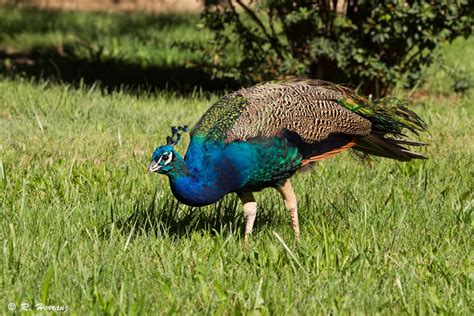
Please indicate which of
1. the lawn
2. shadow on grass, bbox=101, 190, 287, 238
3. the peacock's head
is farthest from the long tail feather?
the peacock's head

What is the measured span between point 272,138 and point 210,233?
0.67 m

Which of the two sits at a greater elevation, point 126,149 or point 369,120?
point 369,120

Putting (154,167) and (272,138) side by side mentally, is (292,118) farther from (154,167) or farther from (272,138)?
(154,167)

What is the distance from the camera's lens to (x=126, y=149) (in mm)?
6461

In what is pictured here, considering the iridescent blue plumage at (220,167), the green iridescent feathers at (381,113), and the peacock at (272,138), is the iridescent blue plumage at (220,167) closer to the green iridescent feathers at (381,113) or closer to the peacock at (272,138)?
the peacock at (272,138)

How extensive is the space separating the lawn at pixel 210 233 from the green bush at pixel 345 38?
0.94 meters

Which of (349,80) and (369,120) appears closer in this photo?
(369,120)

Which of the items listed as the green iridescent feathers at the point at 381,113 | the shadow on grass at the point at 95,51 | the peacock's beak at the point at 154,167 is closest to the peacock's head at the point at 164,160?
the peacock's beak at the point at 154,167

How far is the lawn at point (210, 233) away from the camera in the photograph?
3.89 m

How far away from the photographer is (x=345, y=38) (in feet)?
26.7

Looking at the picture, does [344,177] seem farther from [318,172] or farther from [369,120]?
[369,120]

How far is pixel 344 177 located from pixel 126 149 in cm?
145

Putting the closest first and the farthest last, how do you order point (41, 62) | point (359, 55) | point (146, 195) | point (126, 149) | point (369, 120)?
point (369, 120), point (146, 195), point (126, 149), point (359, 55), point (41, 62)

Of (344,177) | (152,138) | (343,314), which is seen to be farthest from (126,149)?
(343,314)
